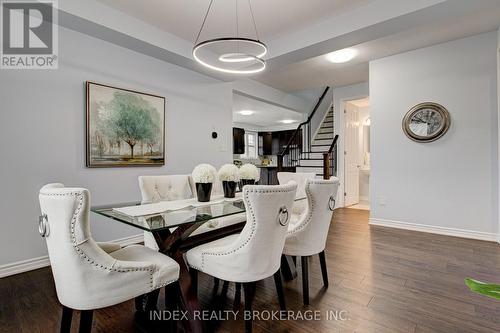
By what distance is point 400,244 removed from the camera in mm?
3297

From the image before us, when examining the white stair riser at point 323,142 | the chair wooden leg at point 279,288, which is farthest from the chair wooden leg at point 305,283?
the white stair riser at point 323,142

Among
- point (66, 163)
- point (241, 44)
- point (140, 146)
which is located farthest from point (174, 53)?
point (66, 163)

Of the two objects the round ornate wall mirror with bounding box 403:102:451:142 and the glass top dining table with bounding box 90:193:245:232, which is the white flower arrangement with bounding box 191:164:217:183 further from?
the round ornate wall mirror with bounding box 403:102:451:142

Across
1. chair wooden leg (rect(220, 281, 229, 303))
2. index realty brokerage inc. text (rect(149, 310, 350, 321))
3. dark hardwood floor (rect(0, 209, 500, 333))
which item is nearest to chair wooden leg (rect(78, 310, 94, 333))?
dark hardwood floor (rect(0, 209, 500, 333))

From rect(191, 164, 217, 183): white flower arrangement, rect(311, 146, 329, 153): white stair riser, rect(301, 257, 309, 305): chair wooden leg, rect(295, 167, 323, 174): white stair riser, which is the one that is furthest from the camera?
rect(311, 146, 329, 153): white stair riser

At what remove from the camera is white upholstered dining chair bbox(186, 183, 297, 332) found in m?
1.43

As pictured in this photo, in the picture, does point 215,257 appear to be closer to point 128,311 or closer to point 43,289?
point 128,311

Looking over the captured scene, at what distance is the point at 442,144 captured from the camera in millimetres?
3727

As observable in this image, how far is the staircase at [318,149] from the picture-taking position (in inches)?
264

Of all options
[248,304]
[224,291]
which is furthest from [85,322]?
[224,291]

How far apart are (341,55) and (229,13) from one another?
2.00 meters

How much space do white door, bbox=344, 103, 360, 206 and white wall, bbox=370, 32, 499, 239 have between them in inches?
55.8

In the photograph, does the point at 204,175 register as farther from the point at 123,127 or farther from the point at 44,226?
the point at 123,127

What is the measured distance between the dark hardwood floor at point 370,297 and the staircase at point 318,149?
3.68 metres
